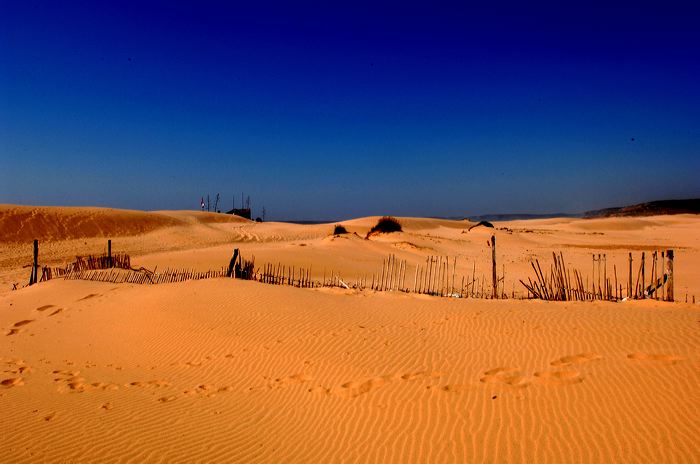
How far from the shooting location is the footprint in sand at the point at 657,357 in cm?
564

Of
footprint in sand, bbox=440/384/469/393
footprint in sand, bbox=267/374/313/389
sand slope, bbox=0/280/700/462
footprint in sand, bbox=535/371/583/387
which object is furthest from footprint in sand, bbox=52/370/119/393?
footprint in sand, bbox=535/371/583/387

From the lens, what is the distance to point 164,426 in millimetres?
5207

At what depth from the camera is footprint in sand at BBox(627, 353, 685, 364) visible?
18.5 feet

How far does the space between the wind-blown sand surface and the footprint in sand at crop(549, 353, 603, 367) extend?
25 millimetres

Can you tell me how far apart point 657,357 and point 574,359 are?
98 cm

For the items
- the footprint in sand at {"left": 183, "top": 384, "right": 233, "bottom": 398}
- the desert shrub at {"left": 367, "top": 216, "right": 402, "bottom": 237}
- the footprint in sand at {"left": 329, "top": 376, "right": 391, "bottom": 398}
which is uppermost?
the desert shrub at {"left": 367, "top": 216, "right": 402, "bottom": 237}

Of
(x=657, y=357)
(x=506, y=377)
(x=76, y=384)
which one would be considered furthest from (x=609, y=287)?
(x=76, y=384)

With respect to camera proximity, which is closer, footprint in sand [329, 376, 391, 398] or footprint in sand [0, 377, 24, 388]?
footprint in sand [329, 376, 391, 398]

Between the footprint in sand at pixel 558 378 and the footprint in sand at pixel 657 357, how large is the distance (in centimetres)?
91

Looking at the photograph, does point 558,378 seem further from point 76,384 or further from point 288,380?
point 76,384

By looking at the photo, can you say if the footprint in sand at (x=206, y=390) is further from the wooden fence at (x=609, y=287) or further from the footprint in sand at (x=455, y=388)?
the wooden fence at (x=609, y=287)

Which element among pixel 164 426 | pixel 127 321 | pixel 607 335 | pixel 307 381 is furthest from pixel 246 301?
pixel 607 335

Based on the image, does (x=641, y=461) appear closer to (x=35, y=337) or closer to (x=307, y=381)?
(x=307, y=381)

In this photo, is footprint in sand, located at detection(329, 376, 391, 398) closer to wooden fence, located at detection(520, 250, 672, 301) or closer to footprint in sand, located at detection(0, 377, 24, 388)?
footprint in sand, located at detection(0, 377, 24, 388)
